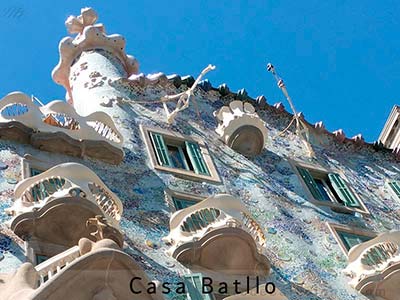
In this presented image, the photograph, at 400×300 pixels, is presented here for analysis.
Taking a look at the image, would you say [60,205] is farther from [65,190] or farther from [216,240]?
[216,240]

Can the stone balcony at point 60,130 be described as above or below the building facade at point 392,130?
below

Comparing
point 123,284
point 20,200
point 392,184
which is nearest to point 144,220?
point 20,200

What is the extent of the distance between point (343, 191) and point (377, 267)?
3.34m

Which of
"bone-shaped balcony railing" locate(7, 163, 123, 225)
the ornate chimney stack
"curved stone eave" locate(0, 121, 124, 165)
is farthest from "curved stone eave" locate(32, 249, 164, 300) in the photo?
the ornate chimney stack

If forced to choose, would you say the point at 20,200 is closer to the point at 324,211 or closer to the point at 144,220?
the point at 144,220

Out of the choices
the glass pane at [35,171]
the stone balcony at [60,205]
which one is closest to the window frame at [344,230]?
the stone balcony at [60,205]

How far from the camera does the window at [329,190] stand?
15539mm

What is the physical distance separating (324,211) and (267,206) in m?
1.21

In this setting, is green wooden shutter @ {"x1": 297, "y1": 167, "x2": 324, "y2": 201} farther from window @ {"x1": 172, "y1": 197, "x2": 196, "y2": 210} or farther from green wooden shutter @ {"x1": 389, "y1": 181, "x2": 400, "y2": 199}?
window @ {"x1": 172, "y1": 197, "x2": 196, "y2": 210}

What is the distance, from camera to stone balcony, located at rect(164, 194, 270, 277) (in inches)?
467

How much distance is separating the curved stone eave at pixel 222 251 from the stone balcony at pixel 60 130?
268cm

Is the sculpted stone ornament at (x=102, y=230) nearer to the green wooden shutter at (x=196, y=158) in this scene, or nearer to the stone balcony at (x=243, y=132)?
the green wooden shutter at (x=196, y=158)

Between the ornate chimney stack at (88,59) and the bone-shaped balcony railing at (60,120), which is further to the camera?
the ornate chimney stack at (88,59)

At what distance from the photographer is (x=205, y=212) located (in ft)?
40.8
